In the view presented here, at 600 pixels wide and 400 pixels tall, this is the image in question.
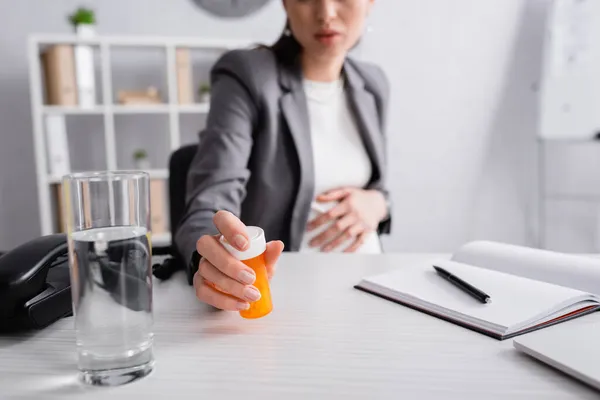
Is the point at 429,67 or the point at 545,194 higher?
the point at 429,67

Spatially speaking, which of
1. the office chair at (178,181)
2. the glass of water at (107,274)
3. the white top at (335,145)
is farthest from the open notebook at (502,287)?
the office chair at (178,181)

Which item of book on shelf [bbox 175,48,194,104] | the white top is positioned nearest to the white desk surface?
the white top

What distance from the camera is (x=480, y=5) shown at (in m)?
2.87

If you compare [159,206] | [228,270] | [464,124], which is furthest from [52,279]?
[464,124]

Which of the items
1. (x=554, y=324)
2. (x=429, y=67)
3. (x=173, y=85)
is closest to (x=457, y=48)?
(x=429, y=67)

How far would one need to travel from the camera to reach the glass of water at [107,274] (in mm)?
432

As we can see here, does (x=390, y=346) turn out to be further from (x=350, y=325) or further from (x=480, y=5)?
(x=480, y=5)

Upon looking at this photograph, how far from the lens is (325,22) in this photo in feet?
3.73

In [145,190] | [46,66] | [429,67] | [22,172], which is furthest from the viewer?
[429,67]

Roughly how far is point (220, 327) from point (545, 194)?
278 cm

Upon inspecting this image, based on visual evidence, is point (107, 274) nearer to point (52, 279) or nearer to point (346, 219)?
point (52, 279)

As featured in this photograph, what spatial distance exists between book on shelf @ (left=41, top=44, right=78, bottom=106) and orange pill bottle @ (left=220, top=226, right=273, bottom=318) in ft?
6.46

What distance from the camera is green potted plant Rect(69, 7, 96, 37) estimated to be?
227cm

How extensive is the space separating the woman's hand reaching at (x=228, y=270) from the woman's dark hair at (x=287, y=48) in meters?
0.76
